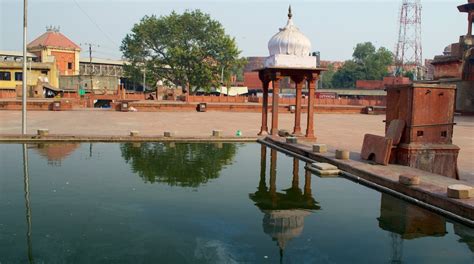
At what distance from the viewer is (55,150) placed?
14211mm

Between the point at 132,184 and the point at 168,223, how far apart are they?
3.02 m

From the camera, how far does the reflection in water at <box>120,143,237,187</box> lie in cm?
1047

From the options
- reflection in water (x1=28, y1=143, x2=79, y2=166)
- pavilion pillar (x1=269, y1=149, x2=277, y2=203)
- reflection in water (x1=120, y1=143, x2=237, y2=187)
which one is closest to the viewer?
pavilion pillar (x1=269, y1=149, x2=277, y2=203)

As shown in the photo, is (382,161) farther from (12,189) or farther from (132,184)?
(12,189)

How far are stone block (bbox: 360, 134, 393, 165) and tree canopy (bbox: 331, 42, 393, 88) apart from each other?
77.2 meters

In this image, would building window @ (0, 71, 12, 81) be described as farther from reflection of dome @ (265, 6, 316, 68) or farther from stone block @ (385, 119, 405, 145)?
stone block @ (385, 119, 405, 145)

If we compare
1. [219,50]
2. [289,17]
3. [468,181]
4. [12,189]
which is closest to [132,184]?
[12,189]

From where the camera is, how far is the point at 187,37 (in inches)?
2084

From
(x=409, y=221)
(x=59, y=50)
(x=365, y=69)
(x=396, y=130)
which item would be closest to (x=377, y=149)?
(x=396, y=130)

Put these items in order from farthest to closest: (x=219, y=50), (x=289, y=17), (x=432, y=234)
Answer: (x=219, y=50) → (x=289, y=17) → (x=432, y=234)

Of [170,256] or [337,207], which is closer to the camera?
[170,256]

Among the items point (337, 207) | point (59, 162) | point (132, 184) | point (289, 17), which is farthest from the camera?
point (289, 17)

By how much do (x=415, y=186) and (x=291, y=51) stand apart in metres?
9.96

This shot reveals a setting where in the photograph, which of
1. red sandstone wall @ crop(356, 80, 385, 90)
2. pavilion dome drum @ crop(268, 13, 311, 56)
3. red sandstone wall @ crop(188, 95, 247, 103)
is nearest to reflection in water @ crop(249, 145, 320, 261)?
pavilion dome drum @ crop(268, 13, 311, 56)
